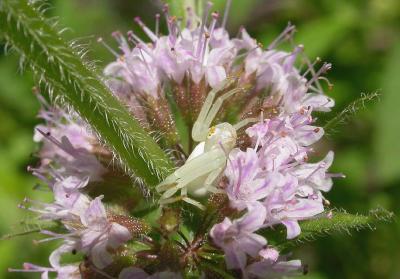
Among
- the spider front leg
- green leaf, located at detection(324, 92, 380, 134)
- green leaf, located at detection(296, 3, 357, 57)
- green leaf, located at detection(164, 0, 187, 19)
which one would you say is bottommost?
green leaf, located at detection(296, 3, 357, 57)

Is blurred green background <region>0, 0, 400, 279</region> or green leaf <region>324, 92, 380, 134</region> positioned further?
blurred green background <region>0, 0, 400, 279</region>

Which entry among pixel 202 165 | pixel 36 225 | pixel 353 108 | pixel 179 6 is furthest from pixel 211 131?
pixel 179 6

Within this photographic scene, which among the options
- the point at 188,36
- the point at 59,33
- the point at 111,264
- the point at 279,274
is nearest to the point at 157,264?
the point at 111,264

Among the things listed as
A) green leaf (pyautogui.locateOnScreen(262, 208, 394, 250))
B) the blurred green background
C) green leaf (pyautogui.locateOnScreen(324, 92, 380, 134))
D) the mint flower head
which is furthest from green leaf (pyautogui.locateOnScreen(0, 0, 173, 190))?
the blurred green background

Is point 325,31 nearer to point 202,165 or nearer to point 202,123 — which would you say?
point 202,123

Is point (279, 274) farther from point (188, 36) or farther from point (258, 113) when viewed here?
point (188, 36)

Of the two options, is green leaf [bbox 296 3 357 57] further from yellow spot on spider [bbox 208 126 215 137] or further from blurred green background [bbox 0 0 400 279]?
yellow spot on spider [bbox 208 126 215 137]
